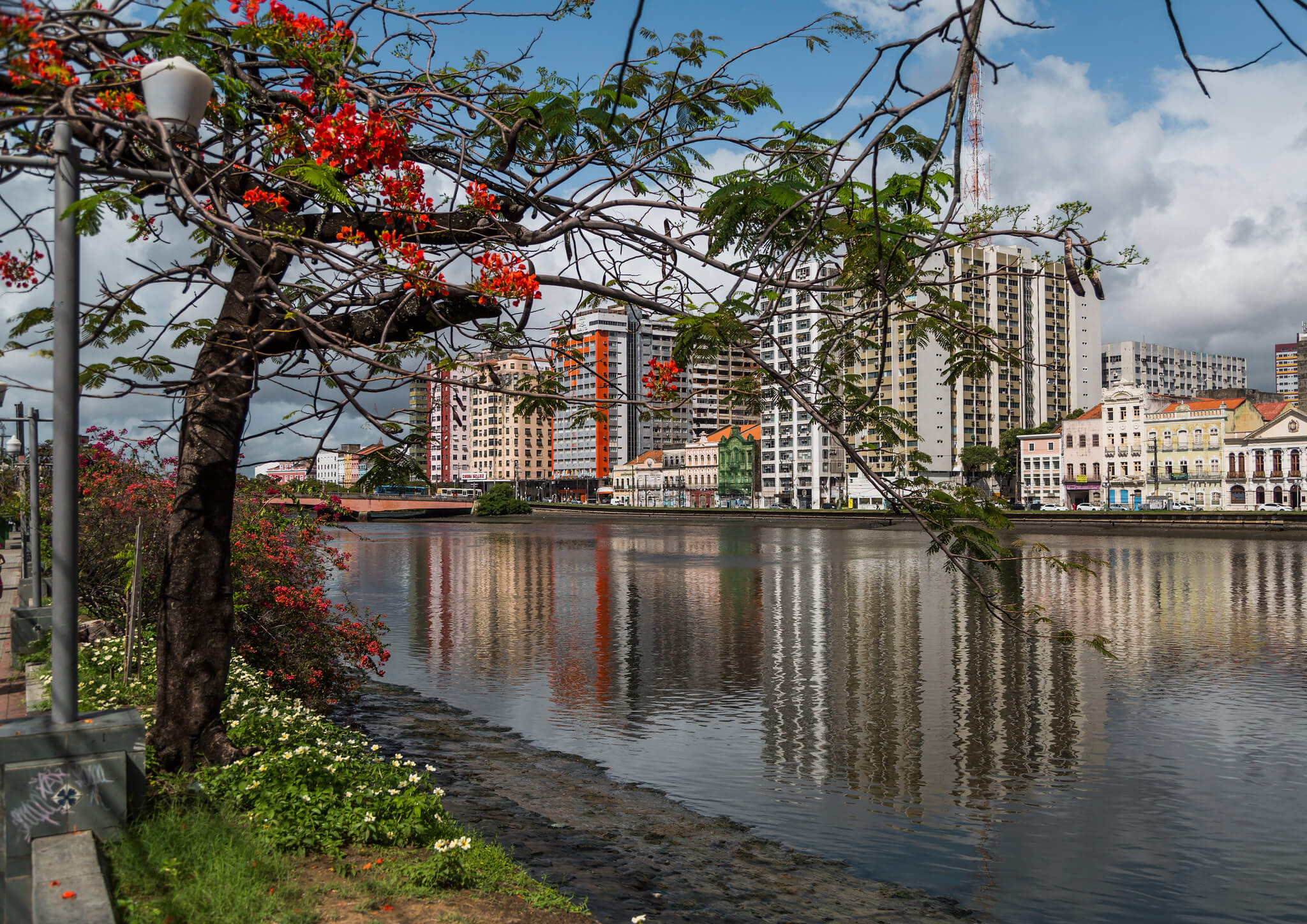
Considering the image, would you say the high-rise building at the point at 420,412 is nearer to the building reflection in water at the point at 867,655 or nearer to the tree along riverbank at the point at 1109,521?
the building reflection in water at the point at 867,655

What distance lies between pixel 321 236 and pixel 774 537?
227 feet

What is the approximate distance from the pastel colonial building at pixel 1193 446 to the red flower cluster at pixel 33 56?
340 feet

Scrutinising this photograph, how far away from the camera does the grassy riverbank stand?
556 centimetres

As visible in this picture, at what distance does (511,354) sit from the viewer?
6750mm

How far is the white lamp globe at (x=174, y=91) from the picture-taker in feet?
15.6

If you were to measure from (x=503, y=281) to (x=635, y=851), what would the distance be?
618cm

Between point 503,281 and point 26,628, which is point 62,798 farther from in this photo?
point 26,628

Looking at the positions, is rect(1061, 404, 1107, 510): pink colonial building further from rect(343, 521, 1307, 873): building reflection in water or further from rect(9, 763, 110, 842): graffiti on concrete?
rect(9, 763, 110, 842): graffiti on concrete

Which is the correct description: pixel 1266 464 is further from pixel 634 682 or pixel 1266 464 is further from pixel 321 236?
pixel 321 236

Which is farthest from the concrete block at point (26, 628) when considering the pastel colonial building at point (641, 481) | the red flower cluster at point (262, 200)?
the pastel colonial building at point (641, 481)

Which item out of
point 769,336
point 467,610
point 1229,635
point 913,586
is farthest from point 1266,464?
point 769,336

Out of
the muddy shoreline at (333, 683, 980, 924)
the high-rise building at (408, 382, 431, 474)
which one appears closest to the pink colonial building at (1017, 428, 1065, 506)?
the muddy shoreline at (333, 683, 980, 924)

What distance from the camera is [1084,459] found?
104 metres

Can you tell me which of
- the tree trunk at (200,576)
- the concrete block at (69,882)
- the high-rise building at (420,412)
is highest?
the high-rise building at (420,412)
